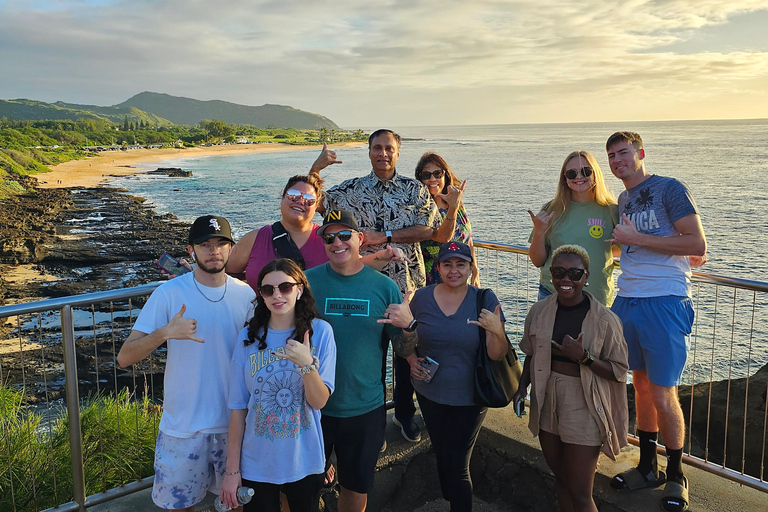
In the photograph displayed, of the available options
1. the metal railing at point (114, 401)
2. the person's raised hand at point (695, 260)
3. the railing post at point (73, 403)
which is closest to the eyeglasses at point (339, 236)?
the metal railing at point (114, 401)

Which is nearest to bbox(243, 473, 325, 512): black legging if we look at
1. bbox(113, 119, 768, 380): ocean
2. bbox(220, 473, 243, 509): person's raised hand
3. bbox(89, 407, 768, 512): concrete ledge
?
bbox(220, 473, 243, 509): person's raised hand

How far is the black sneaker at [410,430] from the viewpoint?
482 centimetres

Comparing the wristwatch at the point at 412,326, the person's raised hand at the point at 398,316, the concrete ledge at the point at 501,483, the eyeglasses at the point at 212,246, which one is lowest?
the concrete ledge at the point at 501,483

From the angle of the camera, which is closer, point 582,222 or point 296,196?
point 296,196

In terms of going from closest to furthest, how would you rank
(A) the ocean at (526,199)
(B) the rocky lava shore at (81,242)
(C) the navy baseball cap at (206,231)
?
(C) the navy baseball cap at (206,231) → (B) the rocky lava shore at (81,242) → (A) the ocean at (526,199)

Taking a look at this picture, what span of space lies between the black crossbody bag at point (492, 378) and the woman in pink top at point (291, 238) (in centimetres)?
117

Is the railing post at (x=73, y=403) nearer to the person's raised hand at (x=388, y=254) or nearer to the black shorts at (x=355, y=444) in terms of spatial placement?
the black shorts at (x=355, y=444)

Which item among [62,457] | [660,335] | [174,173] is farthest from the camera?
[174,173]

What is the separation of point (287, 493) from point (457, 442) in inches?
44.2

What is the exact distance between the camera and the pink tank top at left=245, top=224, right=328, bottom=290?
3773 mm

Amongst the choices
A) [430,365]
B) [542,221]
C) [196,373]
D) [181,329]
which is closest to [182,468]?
[196,373]

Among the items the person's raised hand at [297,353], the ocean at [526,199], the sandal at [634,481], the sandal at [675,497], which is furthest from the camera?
the ocean at [526,199]

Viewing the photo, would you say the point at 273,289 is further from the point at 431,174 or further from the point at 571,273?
the point at 431,174

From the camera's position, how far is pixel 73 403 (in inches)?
145
